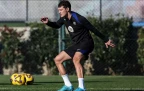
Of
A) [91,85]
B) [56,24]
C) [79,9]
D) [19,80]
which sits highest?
[79,9]

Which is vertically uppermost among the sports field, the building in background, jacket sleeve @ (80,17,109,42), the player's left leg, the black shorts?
the building in background

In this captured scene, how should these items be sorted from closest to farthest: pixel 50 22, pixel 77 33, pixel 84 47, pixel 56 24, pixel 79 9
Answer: pixel 84 47
pixel 77 33
pixel 50 22
pixel 56 24
pixel 79 9

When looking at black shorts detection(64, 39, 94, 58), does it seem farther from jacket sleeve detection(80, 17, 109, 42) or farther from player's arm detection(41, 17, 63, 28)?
player's arm detection(41, 17, 63, 28)

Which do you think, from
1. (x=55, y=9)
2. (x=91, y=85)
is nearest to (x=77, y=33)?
(x=91, y=85)

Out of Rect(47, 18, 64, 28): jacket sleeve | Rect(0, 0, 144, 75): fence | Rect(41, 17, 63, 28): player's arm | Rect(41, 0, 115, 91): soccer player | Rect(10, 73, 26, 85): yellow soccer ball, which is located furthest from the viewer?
Rect(0, 0, 144, 75): fence

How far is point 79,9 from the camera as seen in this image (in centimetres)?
1938

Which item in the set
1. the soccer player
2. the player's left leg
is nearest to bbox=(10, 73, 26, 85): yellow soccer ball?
the soccer player

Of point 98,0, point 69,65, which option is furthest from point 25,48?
point 98,0

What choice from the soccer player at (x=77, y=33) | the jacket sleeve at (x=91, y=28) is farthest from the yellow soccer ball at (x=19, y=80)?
the jacket sleeve at (x=91, y=28)

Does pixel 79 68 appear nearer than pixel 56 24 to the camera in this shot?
Yes

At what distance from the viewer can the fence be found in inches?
749

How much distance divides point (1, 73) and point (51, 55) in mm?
1883

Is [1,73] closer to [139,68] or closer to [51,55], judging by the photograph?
[51,55]

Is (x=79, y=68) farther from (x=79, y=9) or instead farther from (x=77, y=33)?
(x=79, y=9)
